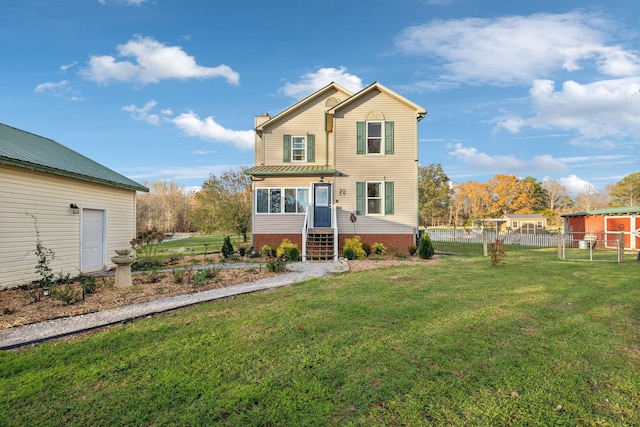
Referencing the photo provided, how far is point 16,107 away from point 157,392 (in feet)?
50.3

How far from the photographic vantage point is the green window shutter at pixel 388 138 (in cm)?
1449

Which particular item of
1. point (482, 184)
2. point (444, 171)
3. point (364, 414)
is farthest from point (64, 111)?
point (482, 184)

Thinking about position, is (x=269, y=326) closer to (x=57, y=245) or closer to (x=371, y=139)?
(x=57, y=245)

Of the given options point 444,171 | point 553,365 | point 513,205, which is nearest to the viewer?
point 553,365

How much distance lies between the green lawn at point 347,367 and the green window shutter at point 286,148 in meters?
10.4

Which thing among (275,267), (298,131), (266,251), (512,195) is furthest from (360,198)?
(512,195)

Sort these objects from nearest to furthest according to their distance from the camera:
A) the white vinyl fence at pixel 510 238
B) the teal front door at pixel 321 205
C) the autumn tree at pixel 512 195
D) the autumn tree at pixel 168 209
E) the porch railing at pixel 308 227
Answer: the porch railing at pixel 308 227
the teal front door at pixel 321 205
the white vinyl fence at pixel 510 238
the autumn tree at pixel 168 209
the autumn tree at pixel 512 195

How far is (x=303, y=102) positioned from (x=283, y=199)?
4.89m

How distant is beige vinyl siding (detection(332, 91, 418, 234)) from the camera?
14391 millimetres

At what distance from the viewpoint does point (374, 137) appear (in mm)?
→ 14664

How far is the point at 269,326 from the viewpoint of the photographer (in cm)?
466

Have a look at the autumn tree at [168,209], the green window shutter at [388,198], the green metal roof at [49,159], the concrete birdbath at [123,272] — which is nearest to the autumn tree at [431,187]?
the green window shutter at [388,198]

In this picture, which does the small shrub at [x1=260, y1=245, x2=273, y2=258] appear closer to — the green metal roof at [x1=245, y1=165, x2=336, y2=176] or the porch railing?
the porch railing

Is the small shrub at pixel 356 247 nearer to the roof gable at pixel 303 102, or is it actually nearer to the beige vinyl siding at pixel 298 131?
the beige vinyl siding at pixel 298 131
